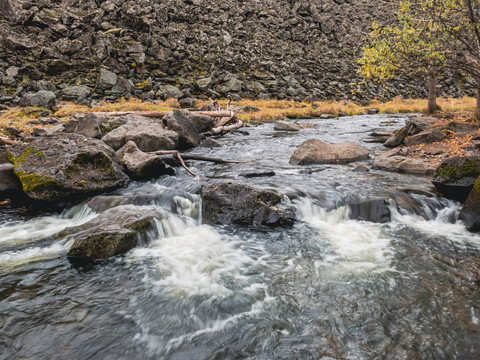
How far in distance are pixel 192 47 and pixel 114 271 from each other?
40.3 metres

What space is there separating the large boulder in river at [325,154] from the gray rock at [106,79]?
24347 millimetres

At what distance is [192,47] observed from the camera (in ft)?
128

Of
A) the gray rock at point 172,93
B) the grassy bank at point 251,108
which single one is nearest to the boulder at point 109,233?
the grassy bank at point 251,108

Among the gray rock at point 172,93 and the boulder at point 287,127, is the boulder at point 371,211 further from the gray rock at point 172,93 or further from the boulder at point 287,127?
the gray rock at point 172,93

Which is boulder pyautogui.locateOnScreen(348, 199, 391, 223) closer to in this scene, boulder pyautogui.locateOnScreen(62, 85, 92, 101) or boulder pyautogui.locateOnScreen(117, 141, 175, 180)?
boulder pyautogui.locateOnScreen(117, 141, 175, 180)

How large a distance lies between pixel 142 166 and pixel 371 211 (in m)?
6.57

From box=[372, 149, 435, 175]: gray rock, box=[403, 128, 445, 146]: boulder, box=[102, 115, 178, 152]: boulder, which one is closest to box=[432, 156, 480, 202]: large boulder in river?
box=[372, 149, 435, 175]: gray rock

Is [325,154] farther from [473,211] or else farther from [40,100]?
[40,100]

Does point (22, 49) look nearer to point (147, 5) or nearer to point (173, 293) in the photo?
point (147, 5)

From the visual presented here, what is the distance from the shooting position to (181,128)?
12.8m

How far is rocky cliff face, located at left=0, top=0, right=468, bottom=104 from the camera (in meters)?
28.8

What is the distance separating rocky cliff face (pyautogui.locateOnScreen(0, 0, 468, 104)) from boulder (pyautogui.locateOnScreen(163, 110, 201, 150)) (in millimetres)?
16374

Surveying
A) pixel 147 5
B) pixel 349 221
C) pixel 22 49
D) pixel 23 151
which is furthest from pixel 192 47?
pixel 349 221

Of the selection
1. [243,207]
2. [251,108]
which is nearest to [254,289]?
[243,207]
